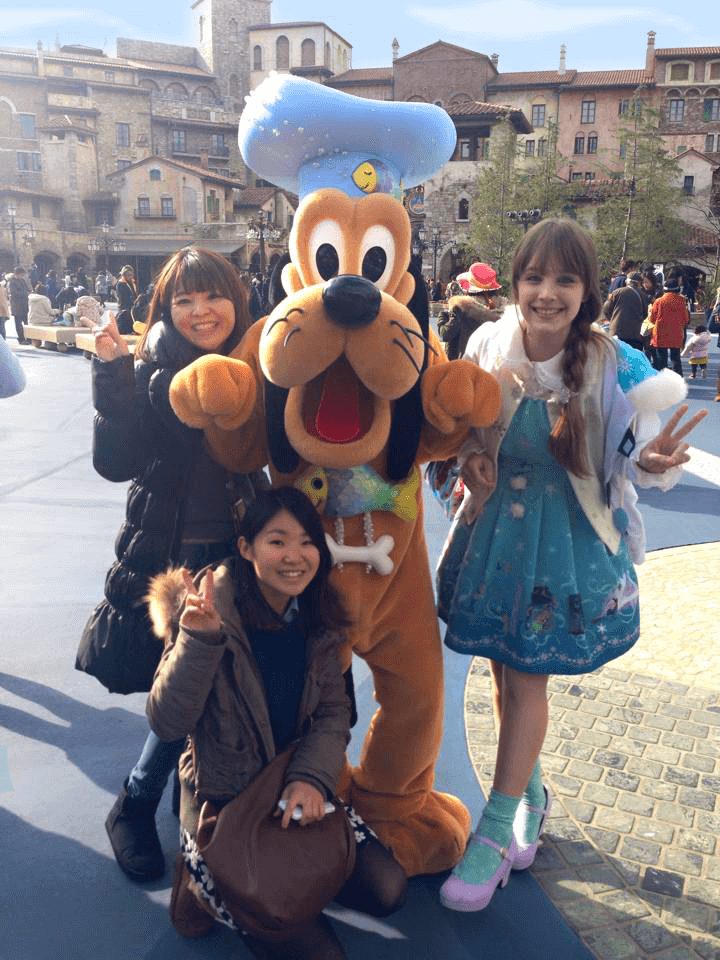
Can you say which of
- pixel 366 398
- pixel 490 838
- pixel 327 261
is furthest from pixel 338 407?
pixel 490 838

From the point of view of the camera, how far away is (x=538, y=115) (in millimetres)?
42719

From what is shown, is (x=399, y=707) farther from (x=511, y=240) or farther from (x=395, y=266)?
(x=511, y=240)

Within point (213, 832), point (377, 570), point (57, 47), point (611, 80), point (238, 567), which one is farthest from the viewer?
point (57, 47)

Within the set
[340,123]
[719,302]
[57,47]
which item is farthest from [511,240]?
[57,47]

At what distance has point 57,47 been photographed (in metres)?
50.1

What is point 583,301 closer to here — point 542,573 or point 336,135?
point 542,573

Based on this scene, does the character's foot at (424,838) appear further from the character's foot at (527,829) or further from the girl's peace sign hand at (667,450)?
the girl's peace sign hand at (667,450)

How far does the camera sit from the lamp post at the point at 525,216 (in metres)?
21.4

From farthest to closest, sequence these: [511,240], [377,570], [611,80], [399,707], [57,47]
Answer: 1. [57,47]
2. [611,80]
3. [511,240]
4. [399,707]
5. [377,570]

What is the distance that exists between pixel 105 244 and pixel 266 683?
1554 inches

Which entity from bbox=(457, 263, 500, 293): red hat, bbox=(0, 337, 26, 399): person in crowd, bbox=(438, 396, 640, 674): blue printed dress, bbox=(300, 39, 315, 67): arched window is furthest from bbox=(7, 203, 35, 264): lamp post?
bbox=(438, 396, 640, 674): blue printed dress

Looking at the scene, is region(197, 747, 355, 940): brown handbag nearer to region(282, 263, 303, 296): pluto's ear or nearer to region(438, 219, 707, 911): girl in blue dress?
region(438, 219, 707, 911): girl in blue dress

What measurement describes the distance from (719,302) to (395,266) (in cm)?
1095

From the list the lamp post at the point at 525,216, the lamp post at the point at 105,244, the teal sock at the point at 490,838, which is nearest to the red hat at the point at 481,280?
the teal sock at the point at 490,838
